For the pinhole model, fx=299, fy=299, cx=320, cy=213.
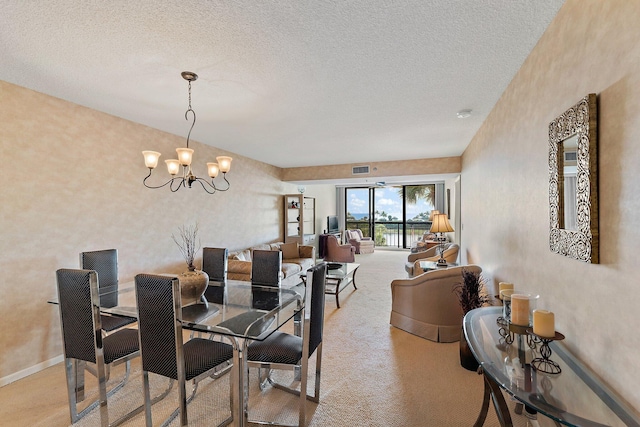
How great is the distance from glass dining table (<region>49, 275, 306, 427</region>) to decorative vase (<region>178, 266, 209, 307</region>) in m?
0.08

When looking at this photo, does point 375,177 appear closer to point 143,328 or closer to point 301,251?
point 301,251

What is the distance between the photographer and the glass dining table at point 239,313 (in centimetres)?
191

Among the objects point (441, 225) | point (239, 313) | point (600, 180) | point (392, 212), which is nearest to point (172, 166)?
point (239, 313)

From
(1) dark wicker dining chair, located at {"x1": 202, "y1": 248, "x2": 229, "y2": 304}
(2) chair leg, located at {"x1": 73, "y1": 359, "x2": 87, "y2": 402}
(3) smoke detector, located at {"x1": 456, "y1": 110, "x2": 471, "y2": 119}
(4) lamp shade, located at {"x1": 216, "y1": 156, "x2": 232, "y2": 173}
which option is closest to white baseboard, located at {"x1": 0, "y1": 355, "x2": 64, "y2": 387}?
(2) chair leg, located at {"x1": 73, "y1": 359, "x2": 87, "y2": 402}

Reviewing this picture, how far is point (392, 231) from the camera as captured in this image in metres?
11.2

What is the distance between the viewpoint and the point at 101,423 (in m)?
1.95

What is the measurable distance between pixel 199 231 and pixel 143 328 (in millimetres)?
2926

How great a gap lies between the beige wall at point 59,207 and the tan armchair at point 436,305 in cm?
322

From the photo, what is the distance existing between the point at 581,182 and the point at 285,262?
5101 millimetres

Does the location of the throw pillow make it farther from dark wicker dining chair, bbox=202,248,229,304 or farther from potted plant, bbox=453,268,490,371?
potted plant, bbox=453,268,490,371

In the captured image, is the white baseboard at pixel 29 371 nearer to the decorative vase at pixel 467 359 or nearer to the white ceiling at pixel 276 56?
the white ceiling at pixel 276 56

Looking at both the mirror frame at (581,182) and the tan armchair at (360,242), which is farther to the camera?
the tan armchair at (360,242)

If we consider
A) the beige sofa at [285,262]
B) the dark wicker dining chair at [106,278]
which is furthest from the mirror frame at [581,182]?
the beige sofa at [285,262]

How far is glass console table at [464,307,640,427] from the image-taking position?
1.06m
